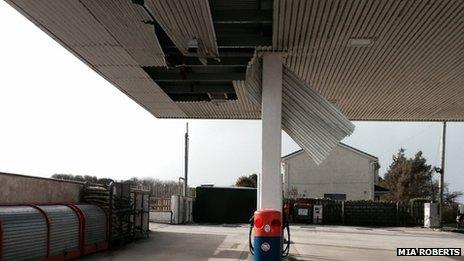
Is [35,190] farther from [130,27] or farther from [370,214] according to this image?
[370,214]

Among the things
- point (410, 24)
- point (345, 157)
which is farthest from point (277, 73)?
point (345, 157)

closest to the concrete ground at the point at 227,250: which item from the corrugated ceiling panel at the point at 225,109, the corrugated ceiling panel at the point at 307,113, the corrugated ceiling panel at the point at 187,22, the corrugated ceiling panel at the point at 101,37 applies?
the corrugated ceiling panel at the point at 307,113

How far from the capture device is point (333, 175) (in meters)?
52.6

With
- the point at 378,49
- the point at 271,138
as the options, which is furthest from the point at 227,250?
the point at 378,49

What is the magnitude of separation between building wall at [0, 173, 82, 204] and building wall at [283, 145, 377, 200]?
37.3m

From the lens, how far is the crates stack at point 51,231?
33.0ft

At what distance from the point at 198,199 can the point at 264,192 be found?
21.5 m

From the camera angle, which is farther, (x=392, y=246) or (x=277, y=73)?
(x=392, y=246)

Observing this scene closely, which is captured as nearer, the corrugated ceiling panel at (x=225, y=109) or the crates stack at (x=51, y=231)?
the crates stack at (x=51, y=231)

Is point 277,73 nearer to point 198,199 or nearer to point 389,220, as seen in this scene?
point 198,199

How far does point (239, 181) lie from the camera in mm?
50281

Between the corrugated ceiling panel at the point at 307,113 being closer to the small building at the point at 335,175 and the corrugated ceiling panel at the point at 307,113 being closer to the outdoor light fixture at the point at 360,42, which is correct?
the outdoor light fixture at the point at 360,42

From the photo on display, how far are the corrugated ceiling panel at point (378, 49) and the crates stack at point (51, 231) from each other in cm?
589

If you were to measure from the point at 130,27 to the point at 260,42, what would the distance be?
8.61 feet
